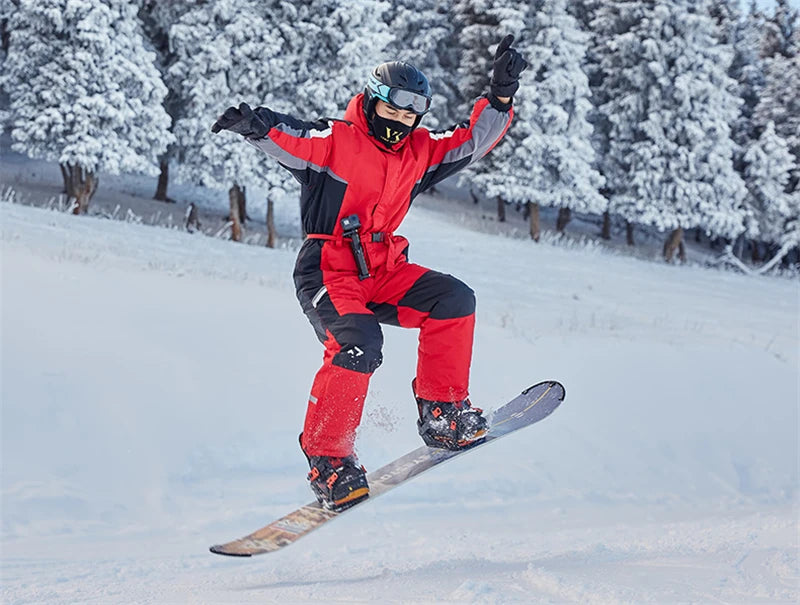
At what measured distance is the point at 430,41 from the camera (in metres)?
34.5

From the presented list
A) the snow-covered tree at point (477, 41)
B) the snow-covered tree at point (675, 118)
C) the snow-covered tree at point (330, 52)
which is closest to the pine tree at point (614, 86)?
the snow-covered tree at point (675, 118)

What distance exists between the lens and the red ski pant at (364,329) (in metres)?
4.65

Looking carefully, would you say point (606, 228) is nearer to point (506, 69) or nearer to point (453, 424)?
point (506, 69)

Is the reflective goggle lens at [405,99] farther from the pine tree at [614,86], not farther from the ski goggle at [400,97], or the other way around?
the pine tree at [614,86]

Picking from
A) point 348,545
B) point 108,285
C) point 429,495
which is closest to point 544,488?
A: point 429,495

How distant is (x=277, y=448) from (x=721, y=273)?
2429cm

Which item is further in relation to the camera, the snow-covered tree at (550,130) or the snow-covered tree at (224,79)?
the snow-covered tree at (550,130)

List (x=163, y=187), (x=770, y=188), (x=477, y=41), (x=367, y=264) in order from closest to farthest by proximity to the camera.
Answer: (x=367, y=264) < (x=163, y=187) < (x=477, y=41) < (x=770, y=188)

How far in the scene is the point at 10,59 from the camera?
914 inches

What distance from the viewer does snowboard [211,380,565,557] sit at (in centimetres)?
469

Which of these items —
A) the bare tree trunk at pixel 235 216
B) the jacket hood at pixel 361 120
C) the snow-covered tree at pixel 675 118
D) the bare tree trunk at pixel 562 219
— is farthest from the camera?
the bare tree trunk at pixel 562 219

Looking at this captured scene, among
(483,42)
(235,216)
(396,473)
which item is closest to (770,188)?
(483,42)

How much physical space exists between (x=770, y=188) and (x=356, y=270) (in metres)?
32.7

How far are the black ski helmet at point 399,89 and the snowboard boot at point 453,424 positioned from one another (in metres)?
1.80
